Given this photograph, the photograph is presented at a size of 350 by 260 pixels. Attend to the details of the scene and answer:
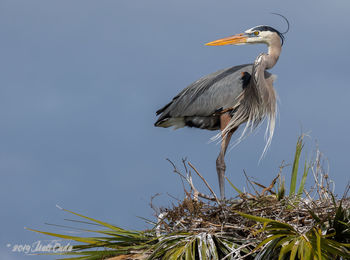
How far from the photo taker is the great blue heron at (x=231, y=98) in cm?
877

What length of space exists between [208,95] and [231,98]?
35cm

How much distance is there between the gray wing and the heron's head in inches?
16.2

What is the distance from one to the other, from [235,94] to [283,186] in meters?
2.44

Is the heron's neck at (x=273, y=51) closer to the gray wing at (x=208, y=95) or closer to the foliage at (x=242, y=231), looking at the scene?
the gray wing at (x=208, y=95)

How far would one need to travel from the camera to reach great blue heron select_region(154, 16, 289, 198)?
8773 millimetres

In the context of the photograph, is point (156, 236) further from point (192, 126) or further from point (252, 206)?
point (192, 126)

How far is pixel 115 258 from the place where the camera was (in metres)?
6.12

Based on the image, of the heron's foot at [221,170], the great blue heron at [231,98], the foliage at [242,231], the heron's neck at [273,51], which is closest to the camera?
the foliage at [242,231]

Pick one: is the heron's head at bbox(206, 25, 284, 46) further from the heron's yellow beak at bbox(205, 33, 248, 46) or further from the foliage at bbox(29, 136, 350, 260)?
the foliage at bbox(29, 136, 350, 260)

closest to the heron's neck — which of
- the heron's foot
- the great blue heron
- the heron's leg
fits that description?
the great blue heron

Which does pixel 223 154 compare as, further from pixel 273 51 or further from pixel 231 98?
pixel 273 51

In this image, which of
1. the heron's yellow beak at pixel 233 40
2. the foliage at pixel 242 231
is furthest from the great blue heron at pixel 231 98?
the foliage at pixel 242 231

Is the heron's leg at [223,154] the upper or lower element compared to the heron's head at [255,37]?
lower

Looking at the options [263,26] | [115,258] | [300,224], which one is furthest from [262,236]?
[263,26]
